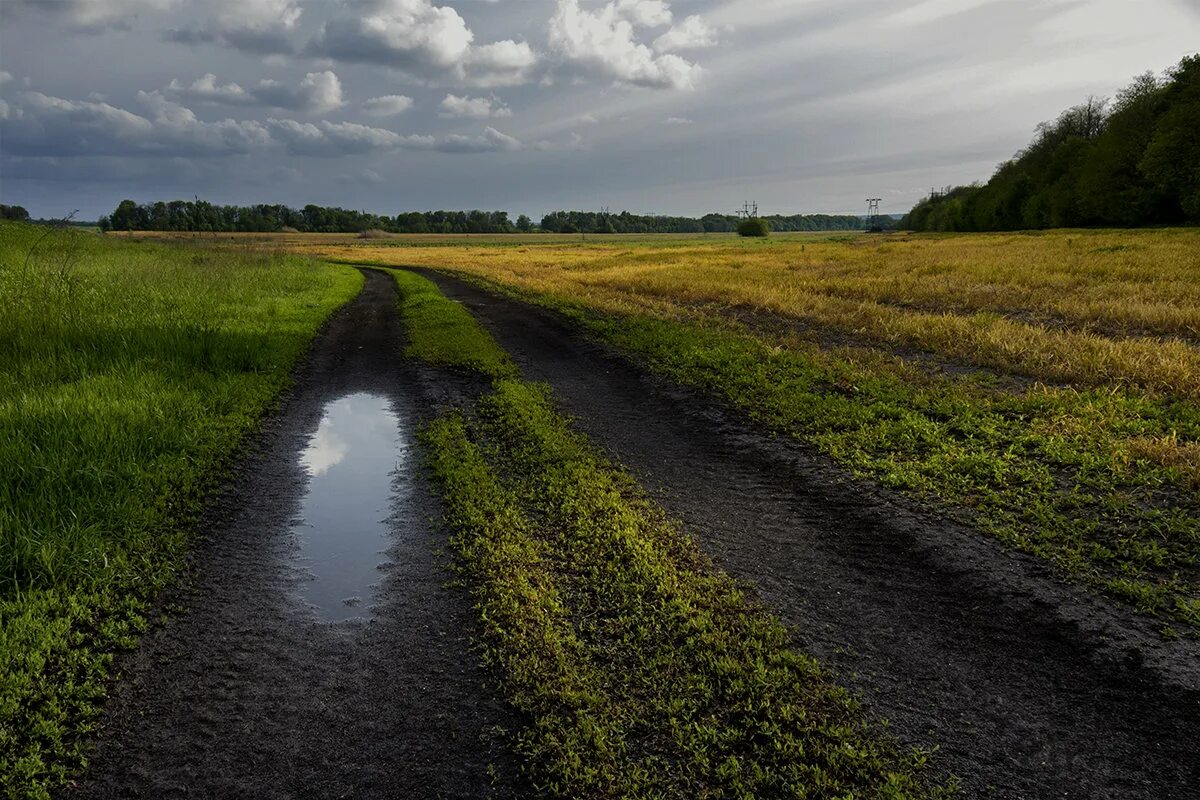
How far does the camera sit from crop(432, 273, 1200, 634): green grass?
4965 mm

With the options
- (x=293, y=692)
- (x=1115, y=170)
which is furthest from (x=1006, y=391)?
(x=1115, y=170)

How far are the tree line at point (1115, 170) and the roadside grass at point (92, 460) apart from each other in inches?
2740

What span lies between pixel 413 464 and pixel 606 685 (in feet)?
15.1

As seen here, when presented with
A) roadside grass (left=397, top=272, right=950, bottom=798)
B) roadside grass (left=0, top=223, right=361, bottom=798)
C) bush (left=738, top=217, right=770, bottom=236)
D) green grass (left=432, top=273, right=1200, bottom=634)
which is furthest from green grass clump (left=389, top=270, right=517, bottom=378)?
bush (left=738, top=217, right=770, bottom=236)

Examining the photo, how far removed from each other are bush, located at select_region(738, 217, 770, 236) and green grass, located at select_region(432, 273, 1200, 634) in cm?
14350

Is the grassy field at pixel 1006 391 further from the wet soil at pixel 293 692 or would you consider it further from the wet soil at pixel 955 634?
the wet soil at pixel 293 692

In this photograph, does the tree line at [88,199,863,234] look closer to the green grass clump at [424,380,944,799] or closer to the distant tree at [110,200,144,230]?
the distant tree at [110,200,144,230]

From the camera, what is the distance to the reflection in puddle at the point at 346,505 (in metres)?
5.02

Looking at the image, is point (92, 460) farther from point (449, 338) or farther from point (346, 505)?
point (449, 338)

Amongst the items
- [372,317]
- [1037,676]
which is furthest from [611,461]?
[372,317]

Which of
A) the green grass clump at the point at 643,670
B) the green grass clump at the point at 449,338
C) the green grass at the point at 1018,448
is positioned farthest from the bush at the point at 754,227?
the green grass clump at the point at 643,670

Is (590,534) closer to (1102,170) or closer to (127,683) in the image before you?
(127,683)

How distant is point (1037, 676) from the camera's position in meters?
3.78

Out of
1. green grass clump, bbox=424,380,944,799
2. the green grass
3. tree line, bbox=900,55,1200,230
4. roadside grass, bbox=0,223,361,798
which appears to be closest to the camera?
green grass clump, bbox=424,380,944,799
